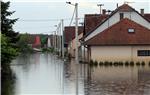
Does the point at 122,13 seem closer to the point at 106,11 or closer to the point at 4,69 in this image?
the point at 106,11

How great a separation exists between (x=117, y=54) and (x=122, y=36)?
7.95 feet

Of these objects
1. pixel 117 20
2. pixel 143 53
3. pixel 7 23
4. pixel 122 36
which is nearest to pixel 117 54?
pixel 122 36

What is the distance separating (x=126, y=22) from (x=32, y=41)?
142 metres

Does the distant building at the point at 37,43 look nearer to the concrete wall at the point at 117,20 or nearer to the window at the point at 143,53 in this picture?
the concrete wall at the point at 117,20

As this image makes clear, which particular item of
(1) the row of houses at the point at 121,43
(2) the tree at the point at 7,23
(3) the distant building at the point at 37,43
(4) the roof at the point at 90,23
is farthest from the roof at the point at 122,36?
(3) the distant building at the point at 37,43

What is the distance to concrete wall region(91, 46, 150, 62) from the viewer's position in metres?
54.1

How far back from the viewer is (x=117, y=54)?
5438cm

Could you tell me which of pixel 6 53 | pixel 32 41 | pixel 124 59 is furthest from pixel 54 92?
pixel 32 41

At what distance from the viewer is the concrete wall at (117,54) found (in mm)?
54062

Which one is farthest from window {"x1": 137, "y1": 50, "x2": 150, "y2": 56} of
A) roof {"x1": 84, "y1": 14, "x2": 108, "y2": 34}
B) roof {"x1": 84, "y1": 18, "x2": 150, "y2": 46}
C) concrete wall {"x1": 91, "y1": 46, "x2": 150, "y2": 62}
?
roof {"x1": 84, "y1": 14, "x2": 108, "y2": 34}

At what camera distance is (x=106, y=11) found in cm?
7919

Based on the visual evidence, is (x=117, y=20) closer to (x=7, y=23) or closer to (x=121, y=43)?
(x=121, y=43)

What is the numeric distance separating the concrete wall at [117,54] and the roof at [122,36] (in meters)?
0.55

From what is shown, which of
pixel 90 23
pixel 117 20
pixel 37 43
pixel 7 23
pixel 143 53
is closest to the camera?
pixel 7 23
